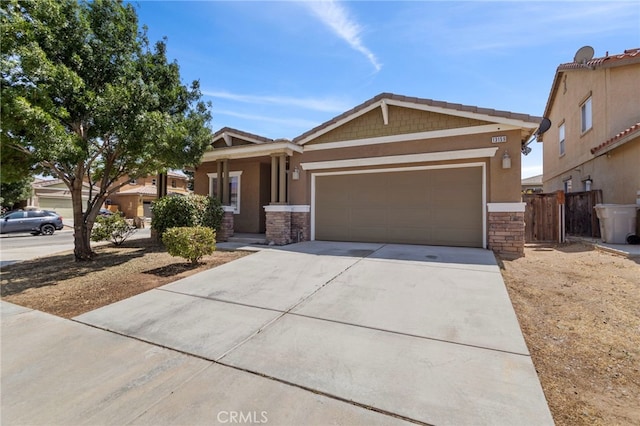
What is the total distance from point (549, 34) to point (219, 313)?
1042 cm

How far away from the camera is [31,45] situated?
583 centimetres

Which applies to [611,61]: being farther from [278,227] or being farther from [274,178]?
[278,227]

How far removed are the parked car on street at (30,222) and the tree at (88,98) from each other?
14.3 meters

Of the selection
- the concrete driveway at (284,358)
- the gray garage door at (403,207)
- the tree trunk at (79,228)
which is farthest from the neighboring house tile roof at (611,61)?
the tree trunk at (79,228)

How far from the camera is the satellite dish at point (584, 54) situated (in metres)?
12.2

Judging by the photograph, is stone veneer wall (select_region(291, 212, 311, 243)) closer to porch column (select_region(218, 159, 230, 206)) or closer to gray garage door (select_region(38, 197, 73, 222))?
porch column (select_region(218, 159, 230, 206))

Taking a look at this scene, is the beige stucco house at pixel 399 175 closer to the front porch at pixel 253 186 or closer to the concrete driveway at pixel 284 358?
the front porch at pixel 253 186

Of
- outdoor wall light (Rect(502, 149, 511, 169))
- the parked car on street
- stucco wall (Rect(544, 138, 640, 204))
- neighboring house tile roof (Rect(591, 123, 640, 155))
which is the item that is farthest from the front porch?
the parked car on street

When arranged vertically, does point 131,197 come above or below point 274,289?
above

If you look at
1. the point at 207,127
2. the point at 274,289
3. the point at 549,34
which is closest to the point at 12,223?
the point at 207,127

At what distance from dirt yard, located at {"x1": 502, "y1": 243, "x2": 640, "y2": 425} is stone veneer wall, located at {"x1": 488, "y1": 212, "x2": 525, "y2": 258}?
4.01ft

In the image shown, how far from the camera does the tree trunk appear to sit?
798 centimetres

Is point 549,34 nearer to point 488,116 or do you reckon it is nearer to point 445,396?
point 488,116

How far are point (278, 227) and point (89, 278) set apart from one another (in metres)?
5.10
